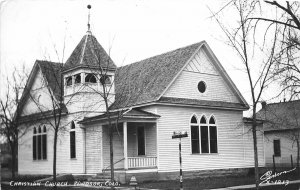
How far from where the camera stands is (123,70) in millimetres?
35000

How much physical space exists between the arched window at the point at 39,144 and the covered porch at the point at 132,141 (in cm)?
609

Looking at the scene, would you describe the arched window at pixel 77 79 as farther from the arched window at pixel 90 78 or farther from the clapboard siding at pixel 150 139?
the clapboard siding at pixel 150 139

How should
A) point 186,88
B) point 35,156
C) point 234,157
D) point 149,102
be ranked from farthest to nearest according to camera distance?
point 35,156
point 234,157
point 186,88
point 149,102

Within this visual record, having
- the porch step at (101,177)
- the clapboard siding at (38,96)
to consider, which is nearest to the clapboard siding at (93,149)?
the porch step at (101,177)

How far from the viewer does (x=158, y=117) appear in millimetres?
26297

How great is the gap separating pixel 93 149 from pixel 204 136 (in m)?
7.18

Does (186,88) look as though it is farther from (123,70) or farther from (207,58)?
(123,70)

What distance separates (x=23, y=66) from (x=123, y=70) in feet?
26.5

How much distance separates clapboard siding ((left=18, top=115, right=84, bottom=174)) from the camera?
2878cm

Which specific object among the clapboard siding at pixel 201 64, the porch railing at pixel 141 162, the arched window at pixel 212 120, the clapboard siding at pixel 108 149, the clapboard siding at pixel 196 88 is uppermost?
the clapboard siding at pixel 201 64

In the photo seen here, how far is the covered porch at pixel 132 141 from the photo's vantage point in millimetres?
25547

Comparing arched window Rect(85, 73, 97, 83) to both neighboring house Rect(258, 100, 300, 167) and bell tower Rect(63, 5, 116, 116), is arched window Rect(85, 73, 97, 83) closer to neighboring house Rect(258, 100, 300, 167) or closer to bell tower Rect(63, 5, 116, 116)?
bell tower Rect(63, 5, 116, 116)

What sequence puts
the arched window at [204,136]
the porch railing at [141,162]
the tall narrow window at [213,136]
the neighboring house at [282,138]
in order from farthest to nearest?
1. the neighboring house at [282,138]
2. the tall narrow window at [213,136]
3. the arched window at [204,136]
4. the porch railing at [141,162]

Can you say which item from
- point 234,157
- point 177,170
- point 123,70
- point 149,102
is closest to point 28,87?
point 123,70
